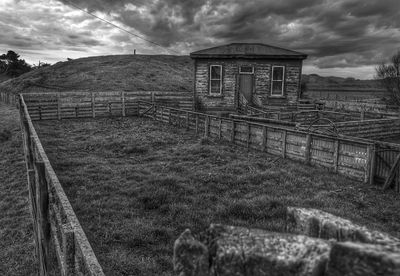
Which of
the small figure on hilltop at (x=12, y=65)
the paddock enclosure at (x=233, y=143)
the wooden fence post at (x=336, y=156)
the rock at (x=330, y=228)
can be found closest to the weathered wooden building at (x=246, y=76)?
the paddock enclosure at (x=233, y=143)

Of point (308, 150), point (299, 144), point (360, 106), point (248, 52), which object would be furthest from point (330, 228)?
point (360, 106)

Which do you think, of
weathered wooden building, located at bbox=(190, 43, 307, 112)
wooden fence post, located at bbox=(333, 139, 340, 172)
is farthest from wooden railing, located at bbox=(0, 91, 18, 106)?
wooden fence post, located at bbox=(333, 139, 340, 172)

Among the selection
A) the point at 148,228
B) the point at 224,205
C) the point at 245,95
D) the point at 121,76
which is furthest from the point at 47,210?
the point at 121,76

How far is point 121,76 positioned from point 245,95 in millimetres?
36355

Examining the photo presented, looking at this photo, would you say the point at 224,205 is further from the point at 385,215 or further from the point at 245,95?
the point at 245,95

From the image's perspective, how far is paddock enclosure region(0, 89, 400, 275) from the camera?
3.49 m

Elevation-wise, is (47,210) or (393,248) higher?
(393,248)

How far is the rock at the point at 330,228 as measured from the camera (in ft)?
3.55

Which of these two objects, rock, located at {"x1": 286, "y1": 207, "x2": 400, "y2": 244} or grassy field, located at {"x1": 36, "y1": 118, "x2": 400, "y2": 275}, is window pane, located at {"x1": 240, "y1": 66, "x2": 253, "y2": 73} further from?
rock, located at {"x1": 286, "y1": 207, "x2": 400, "y2": 244}

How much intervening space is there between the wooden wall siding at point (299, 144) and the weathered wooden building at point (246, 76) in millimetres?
7288

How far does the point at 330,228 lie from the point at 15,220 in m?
9.45

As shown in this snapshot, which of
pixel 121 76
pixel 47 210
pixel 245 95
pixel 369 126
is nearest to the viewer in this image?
pixel 47 210

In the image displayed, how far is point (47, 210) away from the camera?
16.5 feet

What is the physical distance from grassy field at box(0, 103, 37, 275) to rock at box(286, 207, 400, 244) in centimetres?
670
